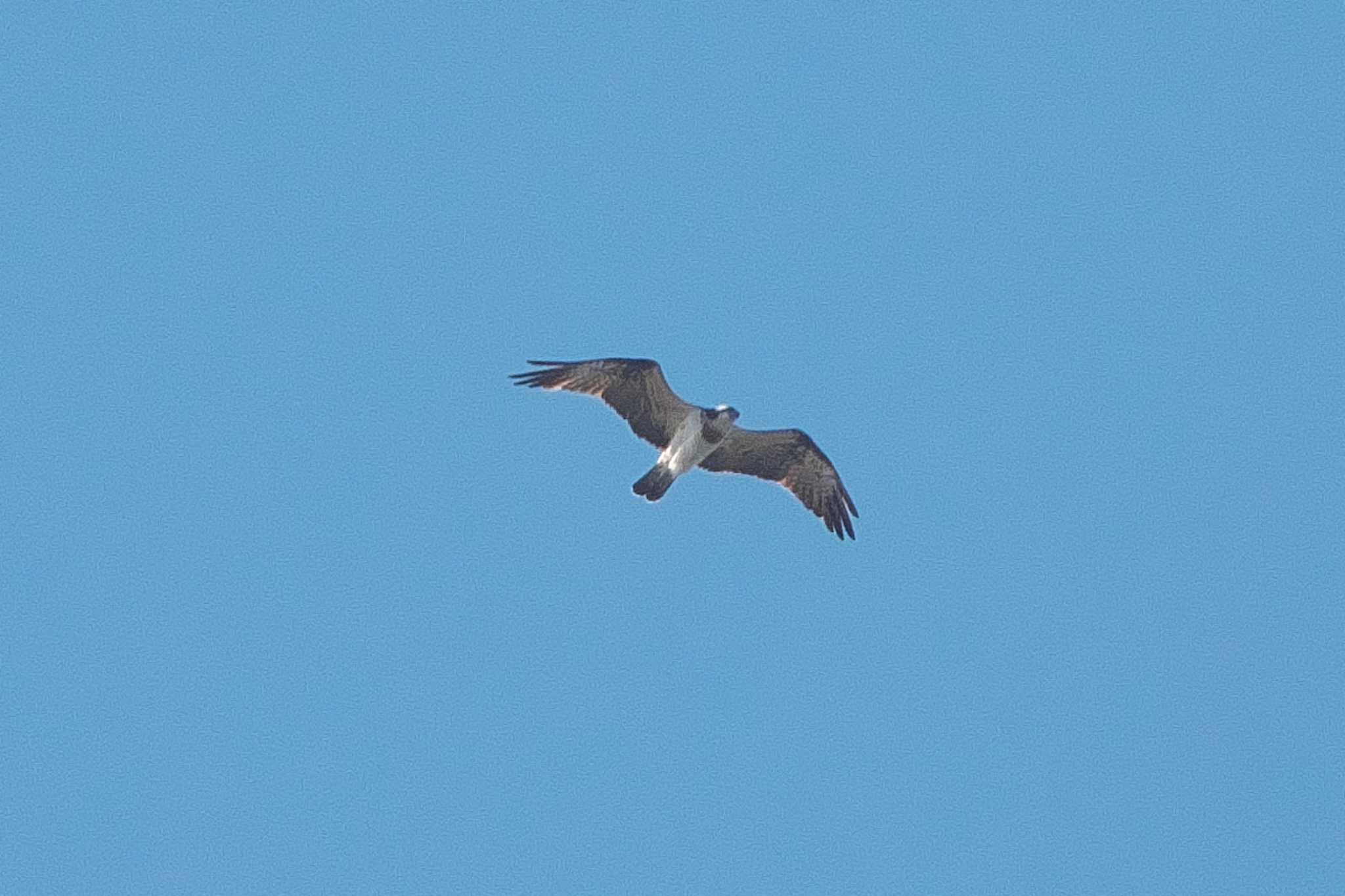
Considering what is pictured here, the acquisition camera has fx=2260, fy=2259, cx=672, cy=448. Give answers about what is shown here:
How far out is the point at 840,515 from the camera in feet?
96.3

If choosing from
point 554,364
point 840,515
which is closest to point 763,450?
point 840,515

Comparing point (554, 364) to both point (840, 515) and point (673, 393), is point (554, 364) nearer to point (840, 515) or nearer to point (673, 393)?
point (673, 393)

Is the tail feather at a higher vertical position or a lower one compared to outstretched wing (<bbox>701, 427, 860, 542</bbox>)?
lower

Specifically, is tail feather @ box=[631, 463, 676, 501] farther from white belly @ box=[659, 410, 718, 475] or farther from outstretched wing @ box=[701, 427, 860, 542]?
outstretched wing @ box=[701, 427, 860, 542]

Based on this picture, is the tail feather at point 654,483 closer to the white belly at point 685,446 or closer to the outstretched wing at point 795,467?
the white belly at point 685,446

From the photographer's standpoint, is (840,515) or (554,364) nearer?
(554,364)

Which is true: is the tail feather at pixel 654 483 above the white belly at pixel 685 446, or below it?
below

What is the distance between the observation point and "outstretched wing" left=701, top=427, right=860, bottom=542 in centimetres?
2895

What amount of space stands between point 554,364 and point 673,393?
1.55 meters

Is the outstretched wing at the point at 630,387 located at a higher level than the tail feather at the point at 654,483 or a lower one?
higher

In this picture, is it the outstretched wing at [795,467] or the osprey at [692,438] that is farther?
the outstretched wing at [795,467]

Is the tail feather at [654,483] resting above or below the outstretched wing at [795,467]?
below

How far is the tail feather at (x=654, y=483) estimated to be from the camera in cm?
2788

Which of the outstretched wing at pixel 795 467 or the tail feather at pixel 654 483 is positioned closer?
the tail feather at pixel 654 483
